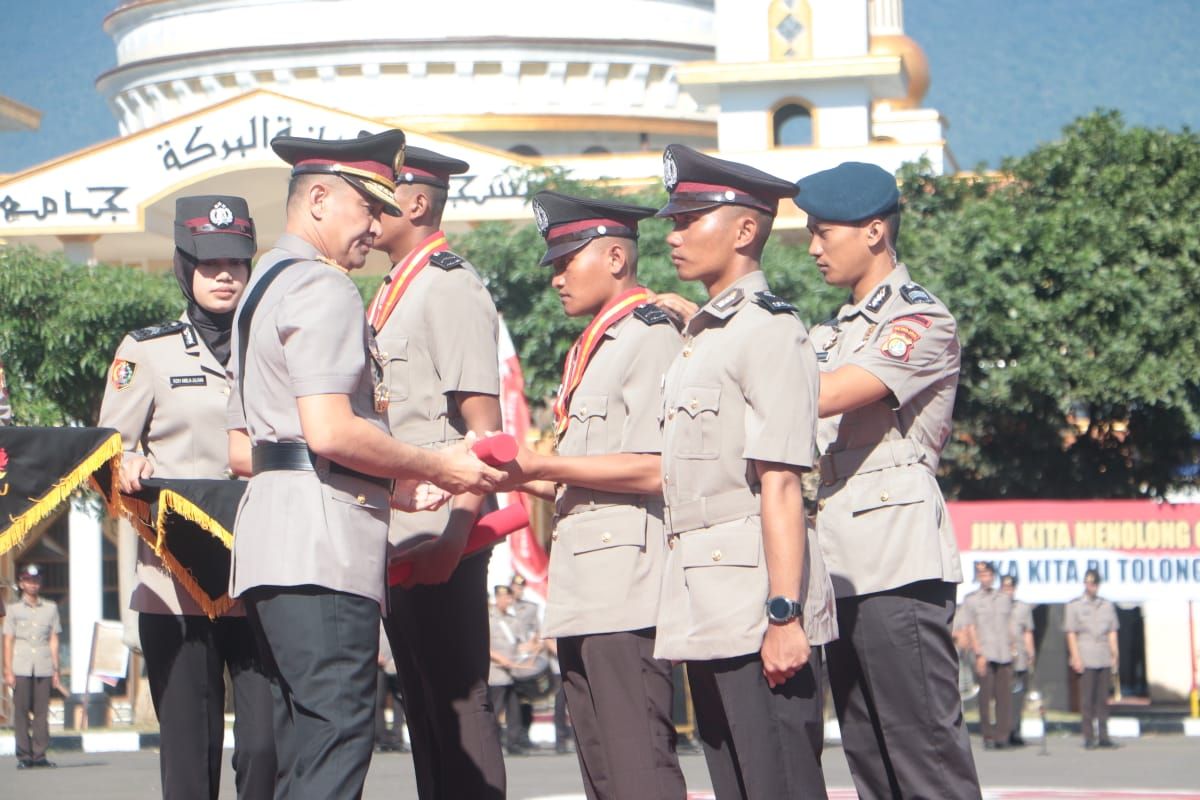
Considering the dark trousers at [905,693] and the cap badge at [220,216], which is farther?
the cap badge at [220,216]

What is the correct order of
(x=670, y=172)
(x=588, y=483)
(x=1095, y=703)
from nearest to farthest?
(x=670, y=172) < (x=588, y=483) < (x=1095, y=703)

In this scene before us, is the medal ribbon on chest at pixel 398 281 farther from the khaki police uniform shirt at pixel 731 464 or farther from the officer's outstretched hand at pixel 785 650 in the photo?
the officer's outstretched hand at pixel 785 650

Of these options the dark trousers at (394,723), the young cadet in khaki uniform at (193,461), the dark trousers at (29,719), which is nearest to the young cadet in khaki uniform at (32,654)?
the dark trousers at (29,719)

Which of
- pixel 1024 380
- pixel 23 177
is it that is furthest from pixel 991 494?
pixel 23 177

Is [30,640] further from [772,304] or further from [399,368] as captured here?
[772,304]

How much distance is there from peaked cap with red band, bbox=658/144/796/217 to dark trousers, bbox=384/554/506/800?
126 cm

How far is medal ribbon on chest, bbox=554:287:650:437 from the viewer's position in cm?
589

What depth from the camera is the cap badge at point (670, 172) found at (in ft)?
17.2

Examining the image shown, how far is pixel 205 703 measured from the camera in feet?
19.3

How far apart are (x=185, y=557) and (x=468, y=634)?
2.87 feet

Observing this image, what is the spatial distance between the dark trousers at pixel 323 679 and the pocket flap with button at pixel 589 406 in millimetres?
1230

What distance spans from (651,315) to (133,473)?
1551mm

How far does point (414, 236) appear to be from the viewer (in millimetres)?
5926

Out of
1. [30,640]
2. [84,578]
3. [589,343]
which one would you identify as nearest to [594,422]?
[589,343]
